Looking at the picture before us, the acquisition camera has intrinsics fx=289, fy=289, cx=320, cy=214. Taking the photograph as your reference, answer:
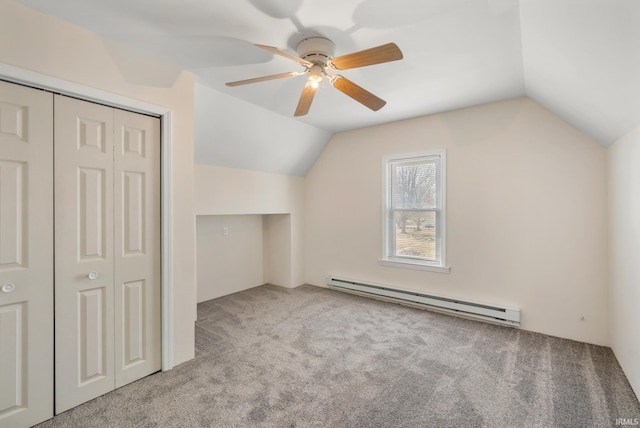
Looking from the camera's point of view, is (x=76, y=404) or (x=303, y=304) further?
(x=303, y=304)

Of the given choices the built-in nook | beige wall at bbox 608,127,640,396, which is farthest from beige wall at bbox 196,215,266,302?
beige wall at bbox 608,127,640,396

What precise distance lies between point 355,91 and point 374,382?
223 cm

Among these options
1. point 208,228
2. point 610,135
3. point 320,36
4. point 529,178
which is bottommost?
point 208,228

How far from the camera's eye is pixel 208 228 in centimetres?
426

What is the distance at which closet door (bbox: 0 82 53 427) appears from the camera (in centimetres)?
171

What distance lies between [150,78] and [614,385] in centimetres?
429

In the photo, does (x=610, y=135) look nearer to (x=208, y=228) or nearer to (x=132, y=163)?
(x=132, y=163)

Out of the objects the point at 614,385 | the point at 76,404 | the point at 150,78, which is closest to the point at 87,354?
the point at 76,404

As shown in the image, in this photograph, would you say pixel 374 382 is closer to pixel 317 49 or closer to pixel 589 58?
pixel 317 49

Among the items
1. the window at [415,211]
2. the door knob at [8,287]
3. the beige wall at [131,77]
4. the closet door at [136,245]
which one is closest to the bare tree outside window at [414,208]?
the window at [415,211]

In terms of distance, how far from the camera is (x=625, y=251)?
2.29 m

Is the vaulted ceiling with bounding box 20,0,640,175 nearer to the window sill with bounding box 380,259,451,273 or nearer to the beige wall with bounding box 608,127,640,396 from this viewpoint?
the beige wall with bounding box 608,127,640,396

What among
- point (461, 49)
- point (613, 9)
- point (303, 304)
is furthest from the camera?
point (303, 304)

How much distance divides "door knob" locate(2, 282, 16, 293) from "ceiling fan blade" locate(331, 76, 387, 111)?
94.7 inches
